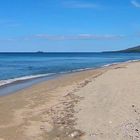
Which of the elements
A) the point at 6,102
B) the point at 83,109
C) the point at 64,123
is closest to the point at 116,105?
the point at 83,109

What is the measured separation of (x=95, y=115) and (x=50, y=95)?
24.5 ft

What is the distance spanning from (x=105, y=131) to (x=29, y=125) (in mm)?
3041

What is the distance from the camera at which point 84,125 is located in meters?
12.6

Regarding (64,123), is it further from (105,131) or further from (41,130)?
(105,131)

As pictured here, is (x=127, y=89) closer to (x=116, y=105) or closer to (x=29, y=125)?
(x=116, y=105)

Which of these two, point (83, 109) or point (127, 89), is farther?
point (127, 89)

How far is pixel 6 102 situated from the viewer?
19.1 meters

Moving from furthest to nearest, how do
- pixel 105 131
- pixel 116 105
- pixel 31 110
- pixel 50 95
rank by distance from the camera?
1. pixel 50 95
2. pixel 31 110
3. pixel 116 105
4. pixel 105 131

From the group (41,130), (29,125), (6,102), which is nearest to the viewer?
(41,130)

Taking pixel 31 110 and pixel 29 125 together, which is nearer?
pixel 29 125

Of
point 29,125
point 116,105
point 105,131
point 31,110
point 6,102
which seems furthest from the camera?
point 6,102

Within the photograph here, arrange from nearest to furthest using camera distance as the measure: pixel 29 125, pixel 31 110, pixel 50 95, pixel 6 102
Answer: pixel 29 125, pixel 31 110, pixel 6 102, pixel 50 95

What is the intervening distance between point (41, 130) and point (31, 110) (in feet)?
12.7

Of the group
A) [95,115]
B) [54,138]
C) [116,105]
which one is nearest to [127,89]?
[116,105]
